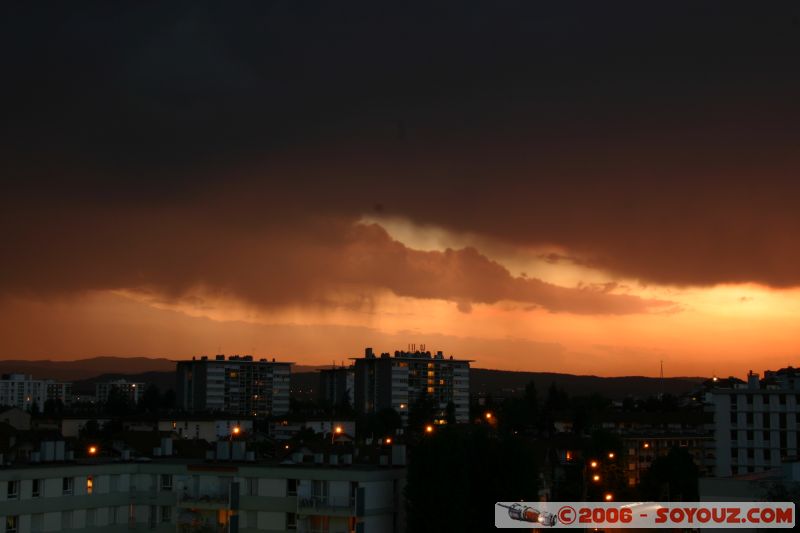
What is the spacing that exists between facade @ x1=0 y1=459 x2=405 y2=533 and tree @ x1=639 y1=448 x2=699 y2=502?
46.4m

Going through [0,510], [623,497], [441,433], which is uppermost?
[441,433]

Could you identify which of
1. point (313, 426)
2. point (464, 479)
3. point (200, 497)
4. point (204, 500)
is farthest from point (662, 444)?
point (204, 500)

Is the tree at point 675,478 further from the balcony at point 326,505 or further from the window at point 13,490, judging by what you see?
the window at point 13,490

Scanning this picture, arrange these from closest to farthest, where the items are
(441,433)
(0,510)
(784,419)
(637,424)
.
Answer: (0,510), (441,433), (784,419), (637,424)

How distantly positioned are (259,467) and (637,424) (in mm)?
122748

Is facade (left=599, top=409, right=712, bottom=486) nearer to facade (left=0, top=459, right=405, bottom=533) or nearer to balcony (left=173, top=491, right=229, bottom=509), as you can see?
facade (left=0, top=459, right=405, bottom=533)

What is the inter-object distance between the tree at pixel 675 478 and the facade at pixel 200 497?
4644 cm

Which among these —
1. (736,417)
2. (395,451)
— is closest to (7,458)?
(395,451)

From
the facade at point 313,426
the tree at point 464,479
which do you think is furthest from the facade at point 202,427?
the tree at point 464,479

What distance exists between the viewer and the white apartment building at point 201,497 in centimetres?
4581

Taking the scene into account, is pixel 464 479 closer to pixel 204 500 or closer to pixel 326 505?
pixel 326 505

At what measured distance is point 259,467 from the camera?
4825 cm

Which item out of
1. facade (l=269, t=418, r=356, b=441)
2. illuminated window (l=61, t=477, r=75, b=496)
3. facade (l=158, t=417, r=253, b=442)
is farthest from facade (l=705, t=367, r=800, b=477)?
facade (l=269, t=418, r=356, b=441)

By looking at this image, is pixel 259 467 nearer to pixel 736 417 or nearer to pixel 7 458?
pixel 7 458
